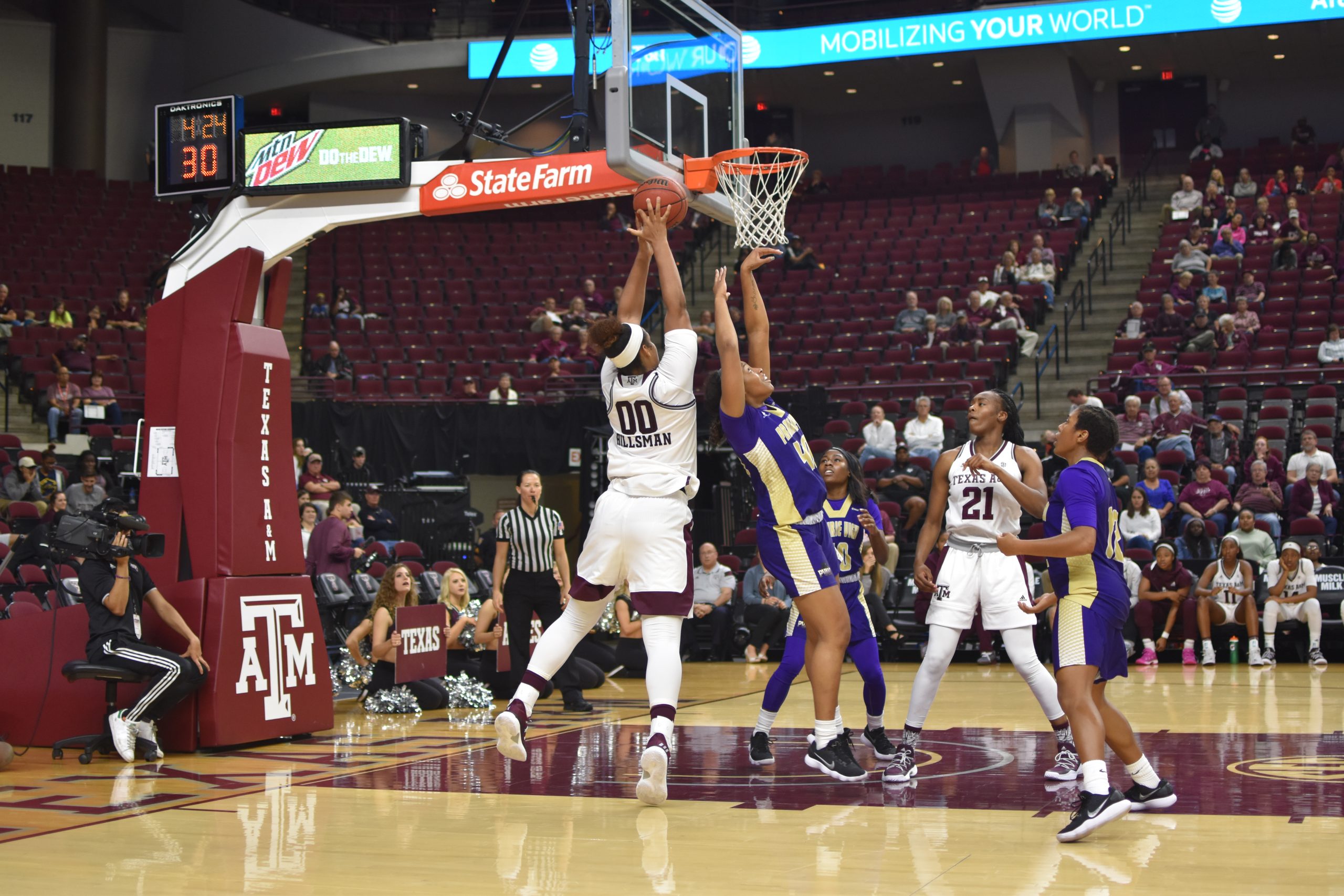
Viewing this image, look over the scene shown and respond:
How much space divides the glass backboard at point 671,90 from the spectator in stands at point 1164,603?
7.06m

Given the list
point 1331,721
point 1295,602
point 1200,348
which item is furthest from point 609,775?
point 1200,348

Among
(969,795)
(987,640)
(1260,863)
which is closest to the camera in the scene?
(1260,863)

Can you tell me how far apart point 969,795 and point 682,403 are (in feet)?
6.95

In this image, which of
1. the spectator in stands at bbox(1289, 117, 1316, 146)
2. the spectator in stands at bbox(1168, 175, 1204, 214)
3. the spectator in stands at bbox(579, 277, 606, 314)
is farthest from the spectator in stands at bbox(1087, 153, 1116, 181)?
the spectator in stands at bbox(579, 277, 606, 314)

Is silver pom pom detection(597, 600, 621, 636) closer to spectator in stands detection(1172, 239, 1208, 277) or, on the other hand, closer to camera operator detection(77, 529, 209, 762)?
camera operator detection(77, 529, 209, 762)

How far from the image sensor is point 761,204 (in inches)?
347

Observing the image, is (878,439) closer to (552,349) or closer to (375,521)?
(375,521)

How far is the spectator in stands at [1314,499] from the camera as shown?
47.6ft

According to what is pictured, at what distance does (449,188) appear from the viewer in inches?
332

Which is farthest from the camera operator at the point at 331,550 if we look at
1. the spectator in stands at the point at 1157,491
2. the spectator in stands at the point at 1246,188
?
the spectator in stands at the point at 1246,188

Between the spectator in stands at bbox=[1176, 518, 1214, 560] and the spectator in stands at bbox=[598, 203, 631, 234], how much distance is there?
14.4 metres

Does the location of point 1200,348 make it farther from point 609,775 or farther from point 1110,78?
point 609,775

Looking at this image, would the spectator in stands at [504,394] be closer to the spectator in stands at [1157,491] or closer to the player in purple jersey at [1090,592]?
the spectator in stands at [1157,491]

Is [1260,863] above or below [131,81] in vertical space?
below
